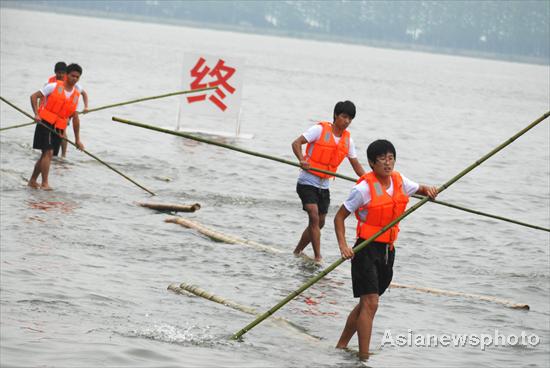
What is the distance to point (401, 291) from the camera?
11.5 metres

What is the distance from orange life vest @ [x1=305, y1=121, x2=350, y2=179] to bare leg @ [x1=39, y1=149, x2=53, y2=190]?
4.88 meters

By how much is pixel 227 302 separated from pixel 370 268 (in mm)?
2192

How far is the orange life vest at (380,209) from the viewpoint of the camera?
8227mm

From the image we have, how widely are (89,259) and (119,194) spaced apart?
192 inches

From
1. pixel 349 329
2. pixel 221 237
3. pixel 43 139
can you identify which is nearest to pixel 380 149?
pixel 349 329

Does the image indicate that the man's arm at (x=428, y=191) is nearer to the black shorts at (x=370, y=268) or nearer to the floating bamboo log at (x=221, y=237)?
the black shorts at (x=370, y=268)

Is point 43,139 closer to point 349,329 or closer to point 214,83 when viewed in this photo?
point 349,329

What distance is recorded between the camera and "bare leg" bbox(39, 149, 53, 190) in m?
14.7

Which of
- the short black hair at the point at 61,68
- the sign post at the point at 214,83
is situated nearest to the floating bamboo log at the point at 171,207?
the short black hair at the point at 61,68

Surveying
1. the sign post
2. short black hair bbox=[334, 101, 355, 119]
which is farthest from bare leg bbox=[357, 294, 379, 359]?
the sign post

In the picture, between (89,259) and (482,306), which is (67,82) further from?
(482,306)

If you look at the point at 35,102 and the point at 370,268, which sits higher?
the point at 35,102

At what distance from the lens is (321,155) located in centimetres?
1130

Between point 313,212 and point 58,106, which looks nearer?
point 313,212
